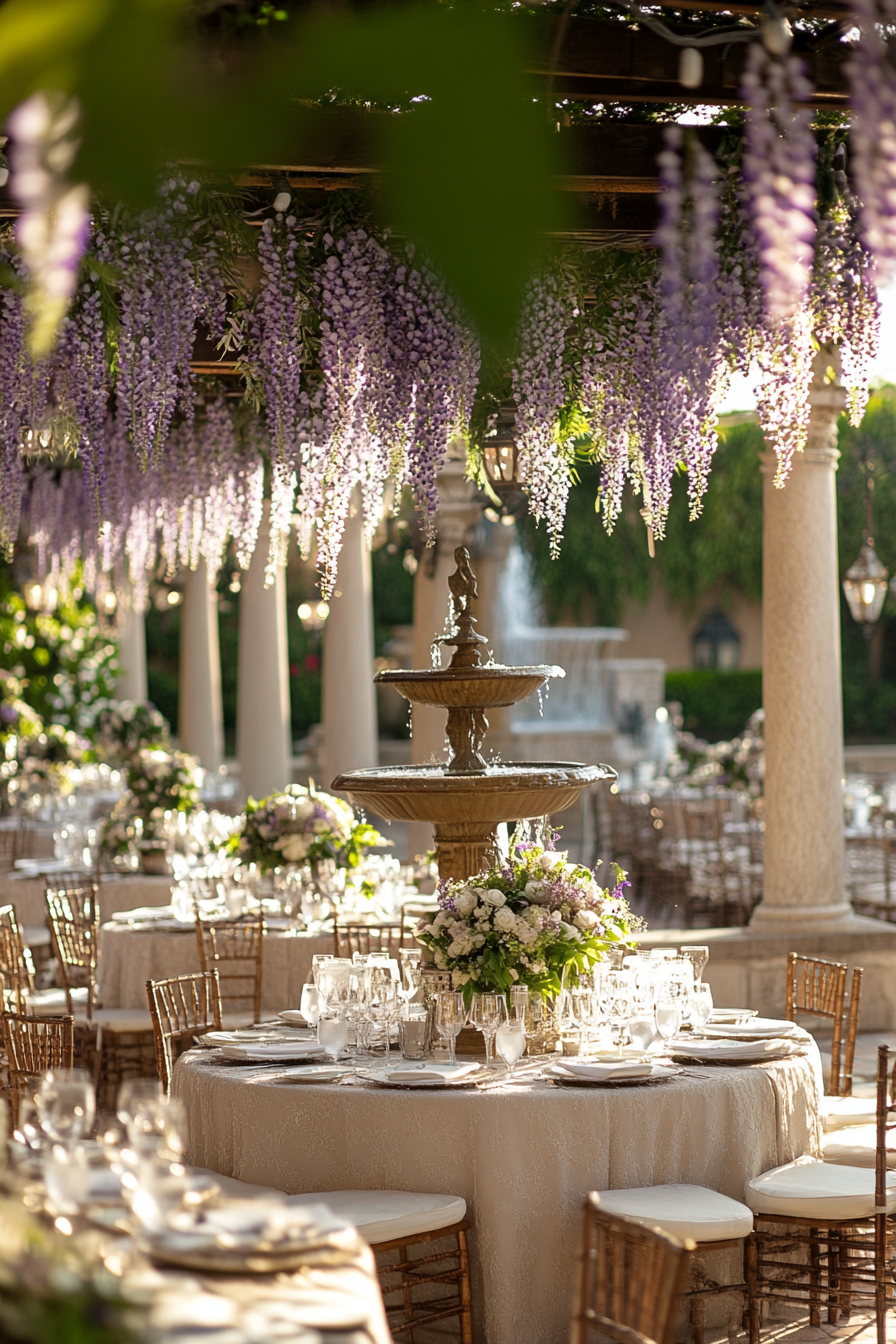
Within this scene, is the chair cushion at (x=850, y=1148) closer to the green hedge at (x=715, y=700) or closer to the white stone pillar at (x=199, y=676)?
the white stone pillar at (x=199, y=676)

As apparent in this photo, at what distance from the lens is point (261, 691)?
38.2 feet

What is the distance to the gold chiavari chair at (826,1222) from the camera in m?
3.90

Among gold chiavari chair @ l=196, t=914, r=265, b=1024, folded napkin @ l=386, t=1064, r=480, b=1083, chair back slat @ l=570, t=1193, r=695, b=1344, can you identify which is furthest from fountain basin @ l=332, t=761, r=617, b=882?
chair back slat @ l=570, t=1193, r=695, b=1344

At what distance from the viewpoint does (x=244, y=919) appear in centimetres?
670

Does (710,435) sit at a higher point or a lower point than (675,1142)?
higher

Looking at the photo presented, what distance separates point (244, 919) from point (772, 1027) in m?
2.86

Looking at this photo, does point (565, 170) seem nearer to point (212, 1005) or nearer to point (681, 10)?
point (681, 10)

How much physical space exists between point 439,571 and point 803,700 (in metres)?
2.98

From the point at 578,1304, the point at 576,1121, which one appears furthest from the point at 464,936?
the point at 578,1304

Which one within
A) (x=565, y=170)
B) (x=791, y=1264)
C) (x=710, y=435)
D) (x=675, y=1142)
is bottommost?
(x=791, y=1264)

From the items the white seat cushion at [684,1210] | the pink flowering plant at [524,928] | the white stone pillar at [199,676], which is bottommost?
the white seat cushion at [684,1210]

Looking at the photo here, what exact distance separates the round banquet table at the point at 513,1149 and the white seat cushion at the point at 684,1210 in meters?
0.09

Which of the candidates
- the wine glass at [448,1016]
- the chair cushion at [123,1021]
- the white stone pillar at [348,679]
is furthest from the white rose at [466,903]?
the white stone pillar at [348,679]

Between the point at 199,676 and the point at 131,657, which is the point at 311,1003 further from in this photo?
the point at 131,657
